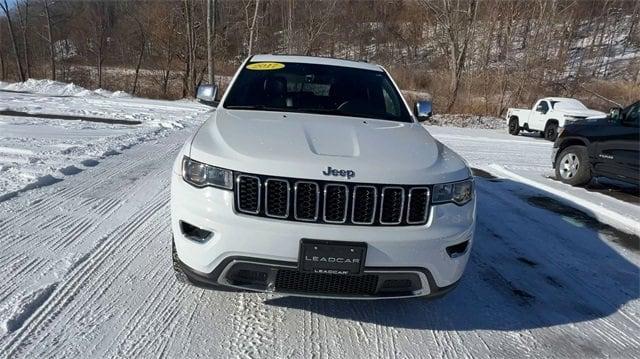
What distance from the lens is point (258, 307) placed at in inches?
132

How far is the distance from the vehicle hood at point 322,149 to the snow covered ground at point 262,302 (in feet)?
3.42

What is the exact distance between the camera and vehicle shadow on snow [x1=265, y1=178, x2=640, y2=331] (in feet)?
11.2

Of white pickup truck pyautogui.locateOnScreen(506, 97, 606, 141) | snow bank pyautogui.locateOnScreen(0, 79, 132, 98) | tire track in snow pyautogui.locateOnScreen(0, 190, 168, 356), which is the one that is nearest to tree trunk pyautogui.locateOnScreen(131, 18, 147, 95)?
snow bank pyautogui.locateOnScreen(0, 79, 132, 98)

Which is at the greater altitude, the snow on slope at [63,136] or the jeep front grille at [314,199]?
the jeep front grille at [314,199]

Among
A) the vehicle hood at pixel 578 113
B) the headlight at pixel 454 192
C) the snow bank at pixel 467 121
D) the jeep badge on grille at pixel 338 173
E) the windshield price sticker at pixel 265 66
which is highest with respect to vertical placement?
the windshield price sticker at pixel 265 66

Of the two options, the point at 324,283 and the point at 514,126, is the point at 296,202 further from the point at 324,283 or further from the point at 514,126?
the point at 514,126

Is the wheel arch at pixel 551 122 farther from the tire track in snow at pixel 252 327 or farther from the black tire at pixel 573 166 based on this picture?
the tire track in snow at pixel 252 327

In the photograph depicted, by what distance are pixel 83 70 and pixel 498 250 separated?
1551 inches

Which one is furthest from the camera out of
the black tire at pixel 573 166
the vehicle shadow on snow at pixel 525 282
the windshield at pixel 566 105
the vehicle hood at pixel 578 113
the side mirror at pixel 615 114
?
the windshield at pixel 566 105

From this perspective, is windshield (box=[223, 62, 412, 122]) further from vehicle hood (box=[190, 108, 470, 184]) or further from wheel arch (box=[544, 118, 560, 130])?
wheel arch (box=[544, 118, 560, 130])

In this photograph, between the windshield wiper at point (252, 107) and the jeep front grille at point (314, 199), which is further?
the windshield wiper at point (252, 107)

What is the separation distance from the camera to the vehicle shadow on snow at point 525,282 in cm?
342

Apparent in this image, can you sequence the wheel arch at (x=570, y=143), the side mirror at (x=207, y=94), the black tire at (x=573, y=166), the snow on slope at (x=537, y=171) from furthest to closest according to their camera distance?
1. the wheel arch at (x=570, y=143)
2. the black tire at (x=573, y=166)
3. the snow on slope at (x=537, y=171)
4. the side mirror at (x=207, y=94)

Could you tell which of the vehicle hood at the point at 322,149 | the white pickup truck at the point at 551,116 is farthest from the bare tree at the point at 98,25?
the vehicle hood at the point at 322,149
